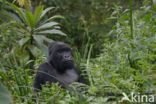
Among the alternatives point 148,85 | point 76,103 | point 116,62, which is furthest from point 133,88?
point 116,62

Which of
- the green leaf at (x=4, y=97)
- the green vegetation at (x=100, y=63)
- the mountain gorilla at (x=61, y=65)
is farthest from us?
the mountain gorilla at (x=61, y=65)

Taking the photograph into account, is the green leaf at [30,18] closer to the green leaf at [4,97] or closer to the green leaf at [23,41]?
the green leaf at [23,41]

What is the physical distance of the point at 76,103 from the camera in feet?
10.5

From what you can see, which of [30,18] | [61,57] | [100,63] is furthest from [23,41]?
[100,63]

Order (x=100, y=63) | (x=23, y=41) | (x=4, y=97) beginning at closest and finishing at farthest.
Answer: (x=4, y=97), (x=100, y=63), (x=23, y=41)

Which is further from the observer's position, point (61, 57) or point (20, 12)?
point (20, 12)

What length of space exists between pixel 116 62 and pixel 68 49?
4.73ft

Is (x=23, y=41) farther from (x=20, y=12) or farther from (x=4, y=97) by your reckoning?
(x=4, y=97)

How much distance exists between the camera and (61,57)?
216 inches

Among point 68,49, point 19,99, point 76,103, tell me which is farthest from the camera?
point 68,49

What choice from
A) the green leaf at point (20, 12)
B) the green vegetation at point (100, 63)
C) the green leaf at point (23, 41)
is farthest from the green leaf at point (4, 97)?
the green leaf at point (20, 12)

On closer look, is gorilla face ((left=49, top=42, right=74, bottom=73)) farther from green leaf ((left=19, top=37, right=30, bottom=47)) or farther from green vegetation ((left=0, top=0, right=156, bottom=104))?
green leaf ((left=19, top=37, right=30, bottom=47))

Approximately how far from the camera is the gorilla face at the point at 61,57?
546 centimetres

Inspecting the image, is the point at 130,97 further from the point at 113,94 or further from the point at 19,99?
the point at 19,99
